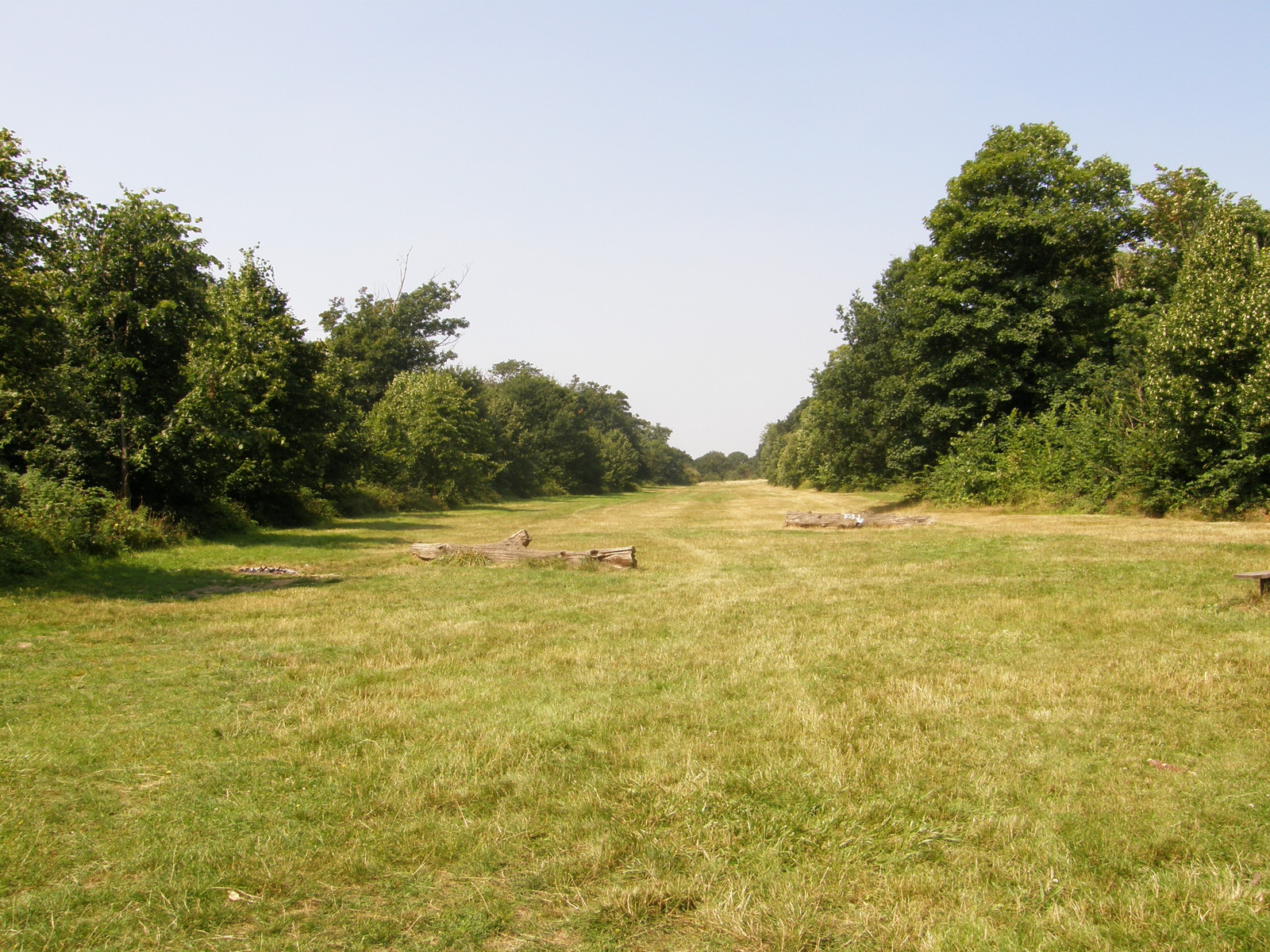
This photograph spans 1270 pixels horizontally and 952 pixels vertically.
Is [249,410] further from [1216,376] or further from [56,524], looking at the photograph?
[1216,376]

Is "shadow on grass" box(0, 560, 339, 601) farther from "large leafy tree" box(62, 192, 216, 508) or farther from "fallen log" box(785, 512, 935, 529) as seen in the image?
"fallen log" box(785, 512, 935, 529)

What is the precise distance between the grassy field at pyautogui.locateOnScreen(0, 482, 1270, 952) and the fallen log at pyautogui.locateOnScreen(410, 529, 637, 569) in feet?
16.9

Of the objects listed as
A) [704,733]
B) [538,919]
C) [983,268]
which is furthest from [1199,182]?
[538,919]

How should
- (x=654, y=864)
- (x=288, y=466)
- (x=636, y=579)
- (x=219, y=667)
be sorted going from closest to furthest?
(x=654, y=864), (x=219, y=667), (x=636, y=579), (x=288, y=466)

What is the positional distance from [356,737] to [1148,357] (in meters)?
26.2

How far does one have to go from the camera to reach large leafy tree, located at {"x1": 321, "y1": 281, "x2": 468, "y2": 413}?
2216 inches

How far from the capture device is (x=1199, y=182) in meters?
31.9

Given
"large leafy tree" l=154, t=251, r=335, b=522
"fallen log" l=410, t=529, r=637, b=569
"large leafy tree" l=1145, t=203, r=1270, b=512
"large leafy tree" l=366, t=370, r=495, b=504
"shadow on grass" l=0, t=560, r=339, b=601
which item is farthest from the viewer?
"large leafy tree" l=366, t=370, r=495, b=504

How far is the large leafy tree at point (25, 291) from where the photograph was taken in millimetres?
12867

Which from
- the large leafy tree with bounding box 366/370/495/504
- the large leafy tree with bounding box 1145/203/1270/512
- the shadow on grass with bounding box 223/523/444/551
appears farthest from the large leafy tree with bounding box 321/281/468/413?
the large leafy tree with bounding box 1145/203/1270/512

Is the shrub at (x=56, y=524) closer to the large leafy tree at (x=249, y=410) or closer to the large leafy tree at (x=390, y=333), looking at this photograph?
the large leafy tree at (x=249, y=410)

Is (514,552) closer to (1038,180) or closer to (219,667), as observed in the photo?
(219,667)

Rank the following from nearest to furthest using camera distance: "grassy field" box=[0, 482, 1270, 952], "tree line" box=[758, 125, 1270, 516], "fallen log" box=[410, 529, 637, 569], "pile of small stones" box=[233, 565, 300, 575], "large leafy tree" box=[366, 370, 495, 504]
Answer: "grassy field" box=[0, 482, 1270, 952]
"pile of small stones" box=[233, 565, 300, 575]
"fallen log" box=[410, 529, 637, 569]
"tree line" box=[758, 125, 1270, 516]
"large leafy tree" box=[366, 370, 495, 504]

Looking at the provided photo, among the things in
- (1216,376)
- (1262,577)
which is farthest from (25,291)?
(1216,376)
